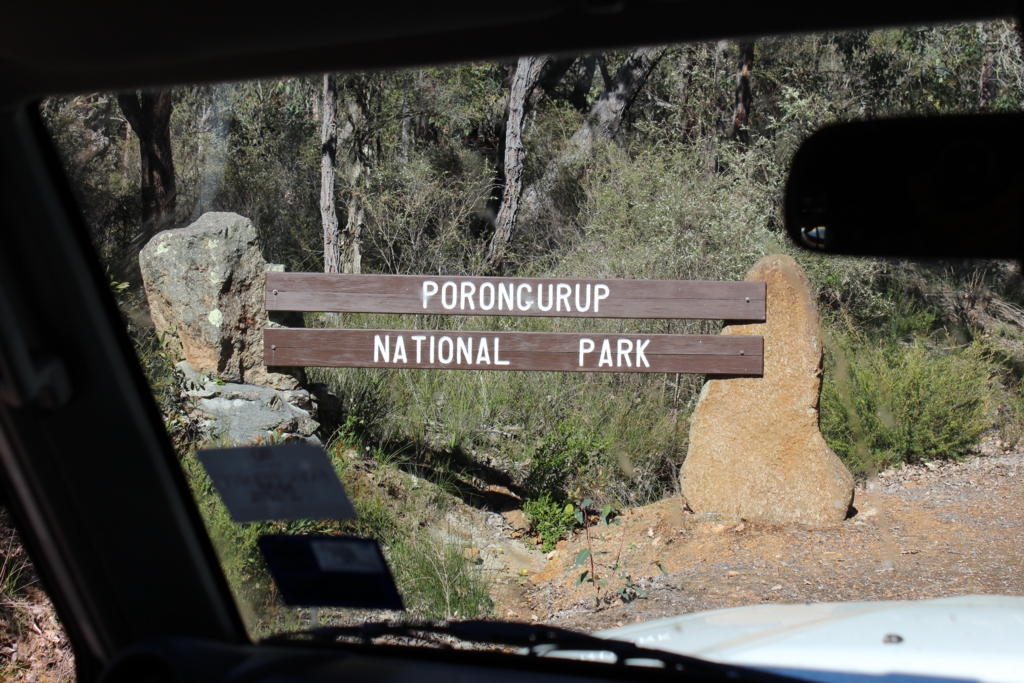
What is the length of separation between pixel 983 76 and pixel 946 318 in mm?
2157

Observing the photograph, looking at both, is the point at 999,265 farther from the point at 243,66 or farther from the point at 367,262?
the point at 243,66

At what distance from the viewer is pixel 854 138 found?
4.71 feet

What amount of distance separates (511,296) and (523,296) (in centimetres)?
7

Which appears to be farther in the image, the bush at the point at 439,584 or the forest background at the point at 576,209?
the forest background at the point at 576,209

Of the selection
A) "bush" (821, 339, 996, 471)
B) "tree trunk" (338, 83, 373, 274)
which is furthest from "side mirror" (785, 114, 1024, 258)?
Result: "tree trunk" (338, 83, 373, 274)

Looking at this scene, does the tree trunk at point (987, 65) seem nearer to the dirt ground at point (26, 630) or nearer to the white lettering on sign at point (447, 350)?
the white lettering on sign at point (447, 350)

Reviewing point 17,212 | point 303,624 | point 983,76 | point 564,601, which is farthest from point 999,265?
point 17,212

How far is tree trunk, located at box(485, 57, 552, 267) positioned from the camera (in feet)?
26.6

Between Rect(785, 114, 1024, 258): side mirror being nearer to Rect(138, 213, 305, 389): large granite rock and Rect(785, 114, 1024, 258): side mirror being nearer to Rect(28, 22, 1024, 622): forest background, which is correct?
Rect(28, 22, 1024, 622): forest background

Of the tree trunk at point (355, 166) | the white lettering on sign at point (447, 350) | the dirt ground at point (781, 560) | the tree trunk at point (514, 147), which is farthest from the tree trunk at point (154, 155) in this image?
the dirt ground at point (781, 560)

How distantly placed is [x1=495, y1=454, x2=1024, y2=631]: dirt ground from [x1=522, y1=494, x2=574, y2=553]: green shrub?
2.8 inches

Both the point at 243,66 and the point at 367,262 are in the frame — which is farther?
the point at 367,262

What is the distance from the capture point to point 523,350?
189 inches

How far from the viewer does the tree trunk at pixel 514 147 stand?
8.09 metres
